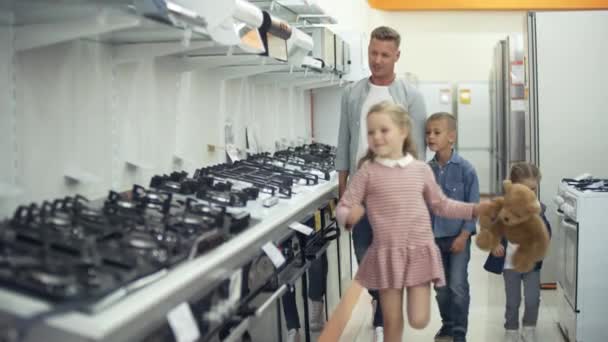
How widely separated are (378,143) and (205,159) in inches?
51.1

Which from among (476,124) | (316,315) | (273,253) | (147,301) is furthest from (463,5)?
(147,301)

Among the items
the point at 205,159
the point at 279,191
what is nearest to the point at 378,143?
the point at 279,191

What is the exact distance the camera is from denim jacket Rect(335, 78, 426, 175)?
3.21 meters

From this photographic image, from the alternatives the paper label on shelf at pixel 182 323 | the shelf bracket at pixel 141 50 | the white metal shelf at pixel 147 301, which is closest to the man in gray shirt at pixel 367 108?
the shelf bracket at pixel 141 50

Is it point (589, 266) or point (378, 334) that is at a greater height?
point (589, 266)

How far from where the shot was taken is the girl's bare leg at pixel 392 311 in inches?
96.2

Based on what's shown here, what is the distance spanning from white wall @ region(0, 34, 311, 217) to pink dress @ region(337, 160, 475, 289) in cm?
87

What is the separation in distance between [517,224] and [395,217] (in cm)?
44

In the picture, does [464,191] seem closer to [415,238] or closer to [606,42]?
[415,238]

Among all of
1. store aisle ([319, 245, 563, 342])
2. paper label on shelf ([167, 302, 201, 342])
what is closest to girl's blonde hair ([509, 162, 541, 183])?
store aisle ([319, 245, 563, 342])

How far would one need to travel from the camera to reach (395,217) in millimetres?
2389

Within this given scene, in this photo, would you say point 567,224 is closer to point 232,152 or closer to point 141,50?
point 232,152

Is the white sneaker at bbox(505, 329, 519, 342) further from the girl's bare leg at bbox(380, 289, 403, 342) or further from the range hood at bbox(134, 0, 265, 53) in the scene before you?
the range hood at bbox(134, 0, 265, 53)

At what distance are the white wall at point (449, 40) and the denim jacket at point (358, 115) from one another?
717cm
